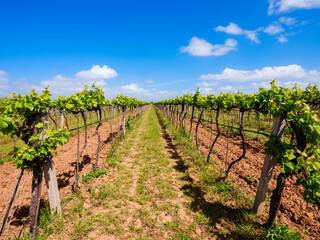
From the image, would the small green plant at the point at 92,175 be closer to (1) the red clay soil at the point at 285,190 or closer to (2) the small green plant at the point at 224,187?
(2) the small green plant at the point at 224,187

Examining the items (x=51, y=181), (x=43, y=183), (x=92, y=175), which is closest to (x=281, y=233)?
(x=51, y=181)

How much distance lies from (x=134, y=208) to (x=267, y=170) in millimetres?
3691

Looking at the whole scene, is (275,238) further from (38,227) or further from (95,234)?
(38,227)

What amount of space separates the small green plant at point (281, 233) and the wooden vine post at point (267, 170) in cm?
50

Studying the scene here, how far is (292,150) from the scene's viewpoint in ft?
7.97

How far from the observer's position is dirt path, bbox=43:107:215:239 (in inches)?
129

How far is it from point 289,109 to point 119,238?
175 inches

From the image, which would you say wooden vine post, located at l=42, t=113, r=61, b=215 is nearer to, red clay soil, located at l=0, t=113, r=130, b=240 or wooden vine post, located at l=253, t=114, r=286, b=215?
red clay soil, located at l=0, t=113, r=130, b=240

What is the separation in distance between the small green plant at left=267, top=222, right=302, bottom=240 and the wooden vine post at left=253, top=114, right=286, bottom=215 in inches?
19.6

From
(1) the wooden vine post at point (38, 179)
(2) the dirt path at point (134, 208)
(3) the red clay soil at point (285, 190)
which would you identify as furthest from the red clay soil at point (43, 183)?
(3) the red clay soil at point (285, 190)

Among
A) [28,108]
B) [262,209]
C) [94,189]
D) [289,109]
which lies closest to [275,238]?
[262,209]

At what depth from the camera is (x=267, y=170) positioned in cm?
332

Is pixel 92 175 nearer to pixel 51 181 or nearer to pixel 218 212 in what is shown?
pixel 51 181

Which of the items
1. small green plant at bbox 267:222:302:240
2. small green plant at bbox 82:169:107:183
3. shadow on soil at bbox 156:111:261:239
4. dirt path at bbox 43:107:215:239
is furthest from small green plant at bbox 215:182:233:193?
small green plant at bbox 82:169:107:183
